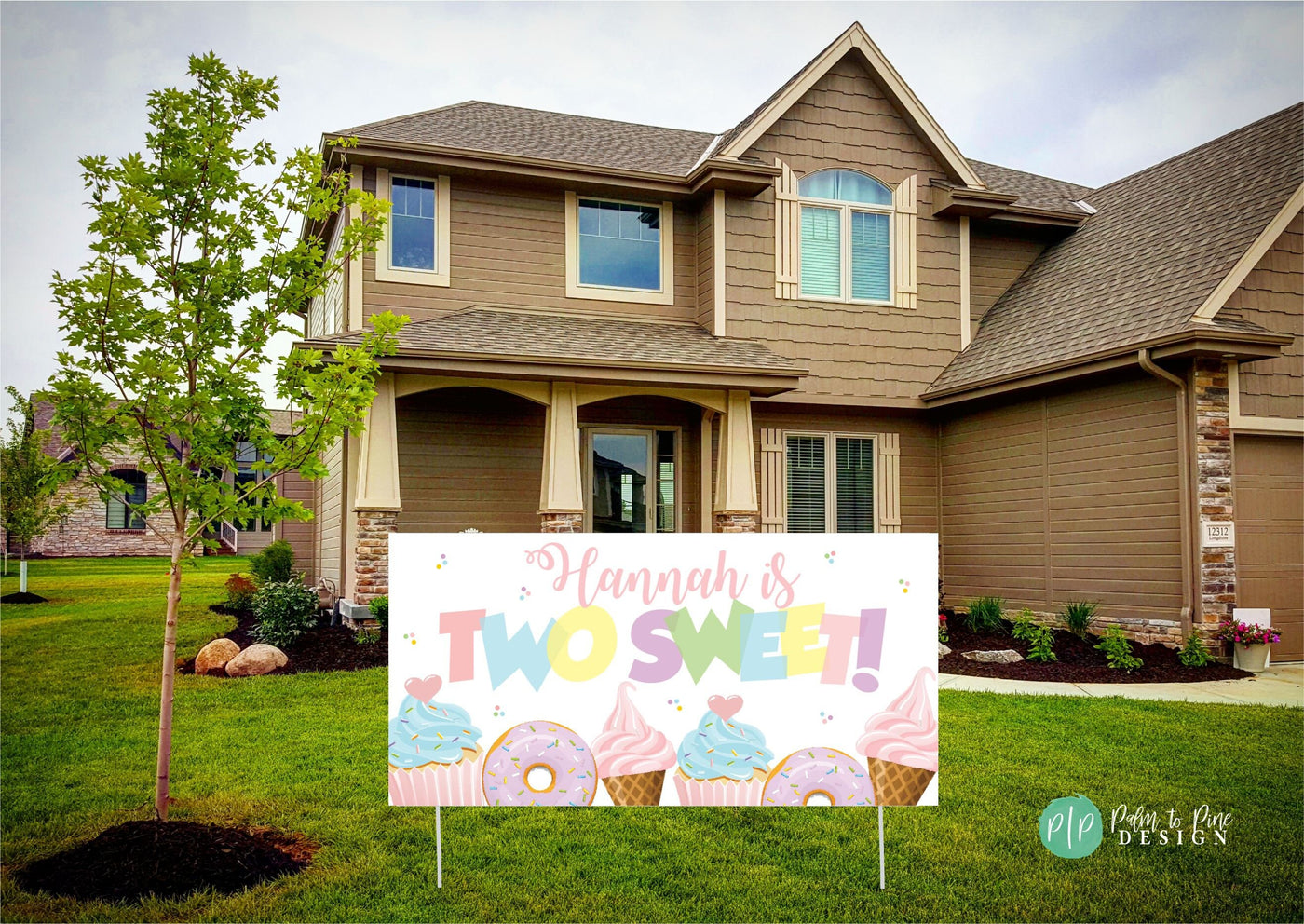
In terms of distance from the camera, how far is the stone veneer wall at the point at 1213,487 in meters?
10.6

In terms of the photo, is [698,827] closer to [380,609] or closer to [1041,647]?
[380,609]

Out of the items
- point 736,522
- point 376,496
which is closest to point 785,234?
point 736,522

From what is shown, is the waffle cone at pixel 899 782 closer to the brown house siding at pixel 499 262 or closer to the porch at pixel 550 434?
the porch at pixel 550 434

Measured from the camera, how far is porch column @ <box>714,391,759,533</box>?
12609 mm

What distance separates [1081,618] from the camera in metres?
11.7

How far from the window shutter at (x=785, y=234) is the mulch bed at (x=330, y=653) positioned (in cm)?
711

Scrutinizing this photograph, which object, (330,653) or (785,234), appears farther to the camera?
(785,234)

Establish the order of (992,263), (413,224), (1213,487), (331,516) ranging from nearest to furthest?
(1213,487) < (413,224) < (331,516) < (992,263)

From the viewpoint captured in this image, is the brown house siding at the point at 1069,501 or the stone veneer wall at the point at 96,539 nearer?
the brown house siding at the point at 1069,501

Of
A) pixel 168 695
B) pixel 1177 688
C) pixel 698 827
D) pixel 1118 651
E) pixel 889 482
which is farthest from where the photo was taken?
pixel 889 482

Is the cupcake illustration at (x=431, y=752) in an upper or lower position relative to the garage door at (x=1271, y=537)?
lower

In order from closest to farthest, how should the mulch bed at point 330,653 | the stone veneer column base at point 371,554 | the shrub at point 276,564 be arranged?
the mulch bed at point 330,653
the stone veneer column base at point 371,554
the shrub at point 276,564

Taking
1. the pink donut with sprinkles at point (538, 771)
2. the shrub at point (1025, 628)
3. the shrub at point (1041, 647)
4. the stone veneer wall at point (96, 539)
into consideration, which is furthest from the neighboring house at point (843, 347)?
the stone veneer wall at point (96, 539)

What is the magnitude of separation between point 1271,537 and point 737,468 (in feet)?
19.8
